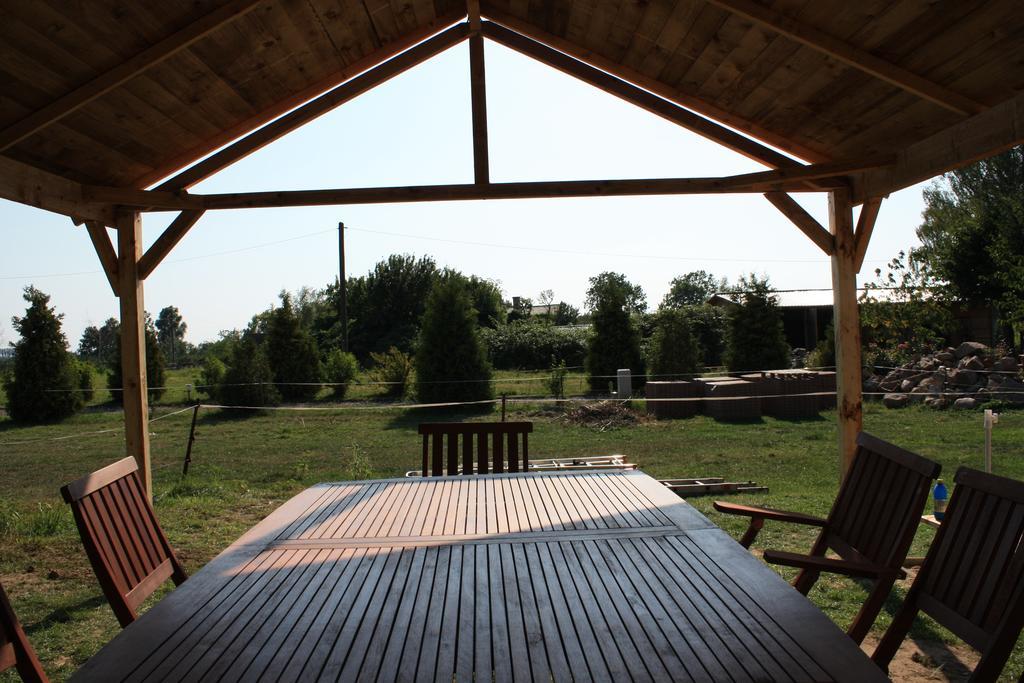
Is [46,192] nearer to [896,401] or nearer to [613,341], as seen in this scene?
[613,341]

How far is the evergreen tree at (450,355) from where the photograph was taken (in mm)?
13281

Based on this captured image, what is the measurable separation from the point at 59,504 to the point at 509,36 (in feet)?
16.8

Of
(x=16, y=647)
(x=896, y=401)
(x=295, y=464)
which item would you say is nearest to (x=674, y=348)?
(x=896, y=401)

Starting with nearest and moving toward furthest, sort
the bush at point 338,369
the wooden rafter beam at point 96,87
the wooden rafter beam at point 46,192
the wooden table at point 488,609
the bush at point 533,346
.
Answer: the wooden table at point 488,609 < the wooden rafter beam at point 96,87 < the wooden rafter beam at point 46,192 < the bush at point 338,369 < the bush at point 533,346

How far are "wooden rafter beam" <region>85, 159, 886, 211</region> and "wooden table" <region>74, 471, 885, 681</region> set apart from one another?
248 centimetres

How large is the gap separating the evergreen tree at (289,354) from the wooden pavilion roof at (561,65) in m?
11.0

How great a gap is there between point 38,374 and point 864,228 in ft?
46.7

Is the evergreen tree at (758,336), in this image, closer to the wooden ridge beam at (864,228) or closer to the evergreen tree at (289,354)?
the evergreen tree at (289,354)

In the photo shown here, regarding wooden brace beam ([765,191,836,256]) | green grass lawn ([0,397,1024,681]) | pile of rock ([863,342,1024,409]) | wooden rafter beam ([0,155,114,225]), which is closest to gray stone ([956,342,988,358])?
pile of rock ([863,342,1024,409])

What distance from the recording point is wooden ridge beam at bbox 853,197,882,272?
4.97 meters

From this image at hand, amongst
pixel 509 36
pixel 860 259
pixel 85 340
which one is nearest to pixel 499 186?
pixel 509 36

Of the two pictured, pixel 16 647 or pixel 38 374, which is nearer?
pixel 16 647

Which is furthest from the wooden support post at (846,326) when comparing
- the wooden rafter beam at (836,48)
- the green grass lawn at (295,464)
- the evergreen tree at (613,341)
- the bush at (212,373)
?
the bush at (212,373)

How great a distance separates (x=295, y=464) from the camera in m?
Answer: 8.48
